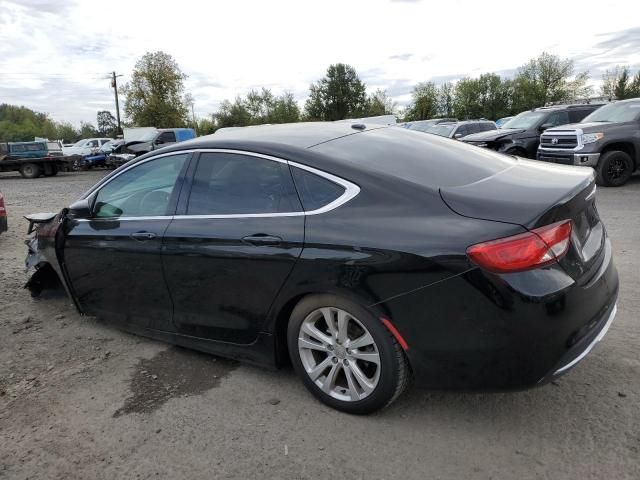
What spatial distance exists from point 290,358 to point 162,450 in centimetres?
86

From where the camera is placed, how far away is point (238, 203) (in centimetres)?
314

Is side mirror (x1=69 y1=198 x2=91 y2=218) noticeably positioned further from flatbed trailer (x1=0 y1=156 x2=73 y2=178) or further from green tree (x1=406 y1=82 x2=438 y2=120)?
green tree (x1=406 y1=82 x2=438 y2=120)

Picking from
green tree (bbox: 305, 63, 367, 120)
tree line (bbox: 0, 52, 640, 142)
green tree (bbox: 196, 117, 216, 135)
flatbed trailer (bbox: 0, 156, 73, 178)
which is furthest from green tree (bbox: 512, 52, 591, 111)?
flatbed trailer (bbox: 0, 156, 73, 178)

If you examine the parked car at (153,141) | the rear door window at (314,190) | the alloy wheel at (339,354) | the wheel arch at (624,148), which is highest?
the parked car at (153,141)

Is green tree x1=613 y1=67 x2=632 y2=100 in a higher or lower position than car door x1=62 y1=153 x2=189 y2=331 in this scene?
higher

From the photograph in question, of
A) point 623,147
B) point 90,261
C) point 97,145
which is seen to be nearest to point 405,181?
Answer: point 90,261

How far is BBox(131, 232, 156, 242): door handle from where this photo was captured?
3.48 metres

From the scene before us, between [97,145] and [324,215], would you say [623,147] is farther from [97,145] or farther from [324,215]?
[97,145]

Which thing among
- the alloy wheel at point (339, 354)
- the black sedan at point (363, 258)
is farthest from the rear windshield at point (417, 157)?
the alloy wheel at point (339, 354)

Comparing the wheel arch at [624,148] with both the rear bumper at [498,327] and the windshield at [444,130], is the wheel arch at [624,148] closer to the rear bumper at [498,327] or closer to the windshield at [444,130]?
the windshield at [444,130]

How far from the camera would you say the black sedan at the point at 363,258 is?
2.34m

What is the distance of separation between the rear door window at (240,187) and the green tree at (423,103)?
65757 millimetres

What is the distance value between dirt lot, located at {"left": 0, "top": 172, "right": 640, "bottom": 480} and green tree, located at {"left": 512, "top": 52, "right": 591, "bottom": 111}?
6748 cm

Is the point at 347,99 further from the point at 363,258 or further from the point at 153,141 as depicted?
the point at 363,258
